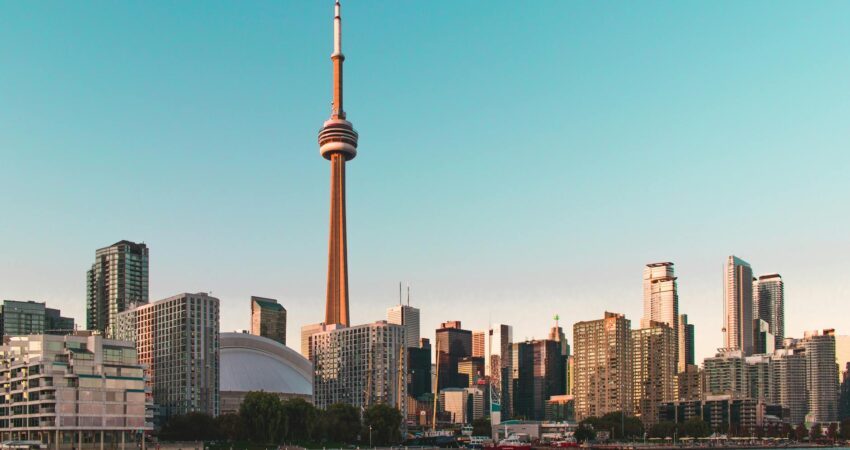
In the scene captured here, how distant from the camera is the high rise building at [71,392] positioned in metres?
169

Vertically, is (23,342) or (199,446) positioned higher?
(23,342)

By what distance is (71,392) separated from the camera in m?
170

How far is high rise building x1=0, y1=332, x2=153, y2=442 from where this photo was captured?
168625mm

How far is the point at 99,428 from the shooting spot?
172m

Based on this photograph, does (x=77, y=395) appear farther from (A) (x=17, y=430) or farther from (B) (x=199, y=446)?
(B) (x=199, y=446)

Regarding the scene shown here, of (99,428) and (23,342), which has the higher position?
(23,342)

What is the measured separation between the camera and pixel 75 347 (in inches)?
6900

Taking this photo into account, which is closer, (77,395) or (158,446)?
(77,395)

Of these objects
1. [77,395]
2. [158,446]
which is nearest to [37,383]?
[77,395]

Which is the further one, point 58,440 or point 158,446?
point 158,446

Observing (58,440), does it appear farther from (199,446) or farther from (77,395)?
(199,446)

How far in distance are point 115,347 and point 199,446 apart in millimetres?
24986

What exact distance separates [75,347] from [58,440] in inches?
663

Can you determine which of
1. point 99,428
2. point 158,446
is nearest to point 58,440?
point 99,428
